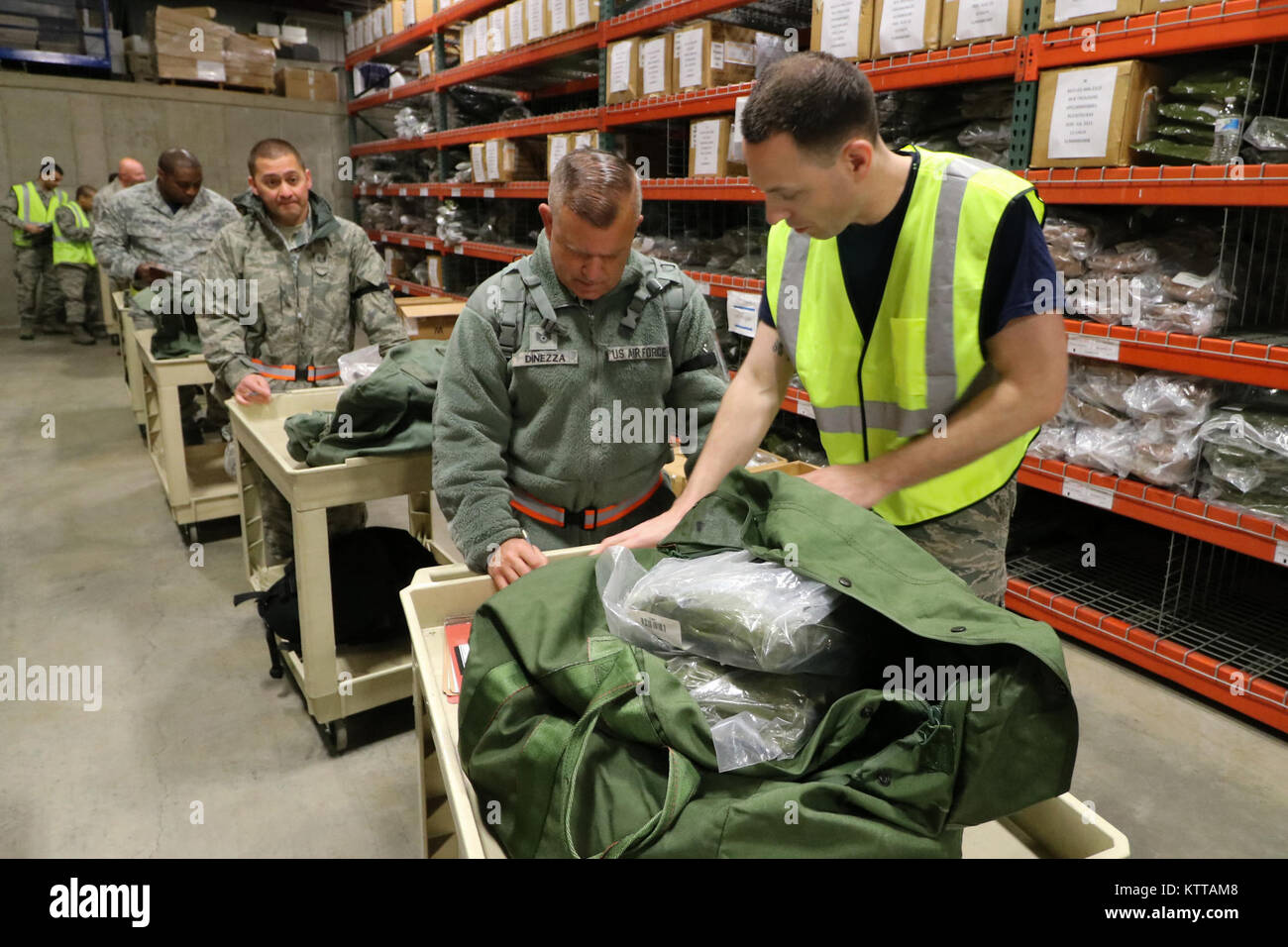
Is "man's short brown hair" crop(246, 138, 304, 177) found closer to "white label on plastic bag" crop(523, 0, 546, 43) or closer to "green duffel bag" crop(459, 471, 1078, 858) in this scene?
"green duffel bag" crop(459, 471, 1078, 858)

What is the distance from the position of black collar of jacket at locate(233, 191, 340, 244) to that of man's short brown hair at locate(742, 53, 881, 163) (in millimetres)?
2395

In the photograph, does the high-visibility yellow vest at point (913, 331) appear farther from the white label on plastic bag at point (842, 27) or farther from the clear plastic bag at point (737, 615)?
the white label on plastic bag at point (842, 27)

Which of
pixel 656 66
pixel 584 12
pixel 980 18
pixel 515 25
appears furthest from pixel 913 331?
pixel 515 25

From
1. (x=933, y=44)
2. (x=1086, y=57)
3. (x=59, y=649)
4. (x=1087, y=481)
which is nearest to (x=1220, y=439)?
(x=1087, y=481)

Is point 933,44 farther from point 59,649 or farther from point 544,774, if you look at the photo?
point 59,649

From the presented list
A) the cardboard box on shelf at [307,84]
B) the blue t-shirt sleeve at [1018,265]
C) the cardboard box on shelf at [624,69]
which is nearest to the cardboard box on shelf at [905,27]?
the cardboard box on shelf at [624,69]

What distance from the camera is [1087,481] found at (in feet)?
9.80

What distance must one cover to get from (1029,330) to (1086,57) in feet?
6.00

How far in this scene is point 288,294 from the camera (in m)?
3.32

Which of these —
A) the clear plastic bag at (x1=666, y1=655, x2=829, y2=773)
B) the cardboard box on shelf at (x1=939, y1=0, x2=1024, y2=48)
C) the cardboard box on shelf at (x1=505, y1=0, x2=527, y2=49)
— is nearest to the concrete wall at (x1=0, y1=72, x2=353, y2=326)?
the cardboard box on shelf at (x1=505, y1=0, x2=527, y2=49)

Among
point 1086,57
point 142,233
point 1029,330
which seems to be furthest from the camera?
point 142,233

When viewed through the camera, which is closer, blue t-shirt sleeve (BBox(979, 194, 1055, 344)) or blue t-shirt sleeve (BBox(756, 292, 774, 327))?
blue t-shirt sleeve (BBox(979, 194, 1055, 344))

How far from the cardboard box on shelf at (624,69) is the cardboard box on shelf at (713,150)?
1.85ft

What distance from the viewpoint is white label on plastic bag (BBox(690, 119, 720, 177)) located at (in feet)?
13.3
